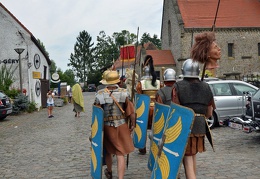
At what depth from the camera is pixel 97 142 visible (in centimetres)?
473

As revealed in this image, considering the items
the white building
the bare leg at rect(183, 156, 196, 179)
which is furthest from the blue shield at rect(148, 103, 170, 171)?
the white building

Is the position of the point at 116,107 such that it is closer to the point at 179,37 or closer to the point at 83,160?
the point at 83,160

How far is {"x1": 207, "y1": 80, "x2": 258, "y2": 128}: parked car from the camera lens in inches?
418

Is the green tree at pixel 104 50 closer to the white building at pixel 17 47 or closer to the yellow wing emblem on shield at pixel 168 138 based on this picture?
the white building at pixel 17 47

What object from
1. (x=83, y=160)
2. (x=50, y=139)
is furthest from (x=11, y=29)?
(x=83, y=160)

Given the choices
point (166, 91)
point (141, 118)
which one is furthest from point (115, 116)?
point (141, 118)

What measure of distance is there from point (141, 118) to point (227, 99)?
519 cm

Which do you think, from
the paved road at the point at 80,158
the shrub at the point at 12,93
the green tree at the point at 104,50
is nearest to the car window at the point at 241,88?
the paved road at the point at 80,158

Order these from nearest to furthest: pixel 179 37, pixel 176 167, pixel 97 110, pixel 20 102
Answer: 1. pixel 176 167
2. pixel 97 110
3. pixel 20 102
4. pixel 179 37

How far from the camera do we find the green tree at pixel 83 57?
88812 millimetres

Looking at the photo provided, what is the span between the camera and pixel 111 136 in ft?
16.1

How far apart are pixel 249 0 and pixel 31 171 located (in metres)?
41.4

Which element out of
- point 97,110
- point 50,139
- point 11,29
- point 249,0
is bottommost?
point 50,139

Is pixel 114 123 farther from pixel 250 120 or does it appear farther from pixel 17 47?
pixel 17 47
